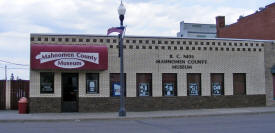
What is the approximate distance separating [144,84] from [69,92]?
4.72m

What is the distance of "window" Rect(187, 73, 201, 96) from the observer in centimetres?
2297

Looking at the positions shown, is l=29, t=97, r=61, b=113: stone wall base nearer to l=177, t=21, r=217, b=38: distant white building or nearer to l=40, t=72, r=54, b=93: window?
l=40, t=72, r=54, b=93: window

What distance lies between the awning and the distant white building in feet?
144

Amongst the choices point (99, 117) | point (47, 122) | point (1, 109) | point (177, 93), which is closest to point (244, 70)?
point (177, 93)

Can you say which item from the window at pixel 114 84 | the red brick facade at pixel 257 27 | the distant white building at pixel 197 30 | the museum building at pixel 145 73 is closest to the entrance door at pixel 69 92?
the museum building at pixel 145 73

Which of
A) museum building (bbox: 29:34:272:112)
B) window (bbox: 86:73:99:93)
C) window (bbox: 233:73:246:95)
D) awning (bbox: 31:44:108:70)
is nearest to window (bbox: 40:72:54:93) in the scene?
museum building (bbox: 29:34:272:112)

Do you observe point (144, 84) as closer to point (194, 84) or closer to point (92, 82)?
point (92, 82)

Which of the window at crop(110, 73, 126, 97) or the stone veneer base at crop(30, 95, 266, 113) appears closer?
the stone veneer base at crop(30, 95, 266, 113)

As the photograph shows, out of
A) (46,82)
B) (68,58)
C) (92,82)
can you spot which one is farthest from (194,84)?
(46,82)

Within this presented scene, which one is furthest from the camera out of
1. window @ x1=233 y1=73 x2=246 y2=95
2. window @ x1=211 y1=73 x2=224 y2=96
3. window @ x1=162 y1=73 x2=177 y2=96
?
window @ x1=233 y1=73 x2=246 y2=95

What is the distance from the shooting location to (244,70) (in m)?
24.1

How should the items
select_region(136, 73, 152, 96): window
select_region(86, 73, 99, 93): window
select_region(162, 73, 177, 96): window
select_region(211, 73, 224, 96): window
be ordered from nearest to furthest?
select_region(86, 73, 99, 93): window, select_region(136, 73, 152, 96): window, select_region(162, 73, 177, 96): window, select_region(211, 73, 224, 96): window

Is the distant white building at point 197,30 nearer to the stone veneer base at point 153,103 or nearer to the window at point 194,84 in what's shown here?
the stone veneer base at point 153,103

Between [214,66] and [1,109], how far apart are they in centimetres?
1433
